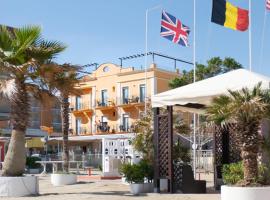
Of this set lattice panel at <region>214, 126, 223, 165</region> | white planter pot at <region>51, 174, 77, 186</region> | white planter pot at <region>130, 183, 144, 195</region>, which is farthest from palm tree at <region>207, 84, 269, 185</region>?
white planter pot at <region>51, 174, 77, 186</region>

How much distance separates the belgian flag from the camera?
2277 cm

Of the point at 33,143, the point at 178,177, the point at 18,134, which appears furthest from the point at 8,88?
the point at 33,143

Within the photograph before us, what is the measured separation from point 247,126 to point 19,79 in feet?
25.5

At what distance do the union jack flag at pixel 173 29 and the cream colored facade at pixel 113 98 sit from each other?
26.3 metres

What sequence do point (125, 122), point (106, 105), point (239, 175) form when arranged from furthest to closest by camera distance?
point (106, 105) → point (125, 122) → point (239, 175)

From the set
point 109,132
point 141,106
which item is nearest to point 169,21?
point 141,106

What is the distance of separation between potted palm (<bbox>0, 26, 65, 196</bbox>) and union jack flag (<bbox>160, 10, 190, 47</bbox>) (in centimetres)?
1315

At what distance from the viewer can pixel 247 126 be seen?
1066 cm

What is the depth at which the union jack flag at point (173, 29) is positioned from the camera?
2798cm

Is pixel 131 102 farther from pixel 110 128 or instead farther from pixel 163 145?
pixel 163 145

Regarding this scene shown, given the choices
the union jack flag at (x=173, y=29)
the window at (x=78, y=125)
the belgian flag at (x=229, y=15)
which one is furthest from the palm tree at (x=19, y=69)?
the window at (x=78, y=125)

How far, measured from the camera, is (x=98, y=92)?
62.3 meters

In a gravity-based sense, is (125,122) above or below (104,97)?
below

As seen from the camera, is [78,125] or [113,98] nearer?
[113,98]
